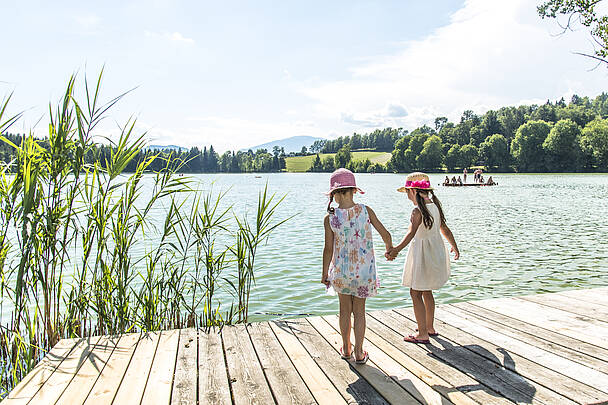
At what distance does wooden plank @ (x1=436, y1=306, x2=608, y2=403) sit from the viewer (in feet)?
9.41

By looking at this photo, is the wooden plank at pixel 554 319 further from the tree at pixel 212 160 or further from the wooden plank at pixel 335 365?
the tree at pixel 212 160

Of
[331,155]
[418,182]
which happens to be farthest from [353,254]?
[331,155]

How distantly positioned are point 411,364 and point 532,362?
2.93 feet

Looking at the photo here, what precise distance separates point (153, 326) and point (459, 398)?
3.07 metres

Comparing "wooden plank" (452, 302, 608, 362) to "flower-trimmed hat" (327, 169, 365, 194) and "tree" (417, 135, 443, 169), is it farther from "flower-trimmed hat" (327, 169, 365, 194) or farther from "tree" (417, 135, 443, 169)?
"tree" (417, 135, 443, 169)

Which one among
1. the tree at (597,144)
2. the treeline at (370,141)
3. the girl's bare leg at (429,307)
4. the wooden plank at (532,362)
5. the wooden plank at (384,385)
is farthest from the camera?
the treeline at (370,141)

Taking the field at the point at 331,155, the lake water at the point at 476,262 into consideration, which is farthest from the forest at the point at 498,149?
the lake water at the point at 476,262

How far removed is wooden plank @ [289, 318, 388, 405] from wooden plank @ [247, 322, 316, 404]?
0.71ft

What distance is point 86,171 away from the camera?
4215mm

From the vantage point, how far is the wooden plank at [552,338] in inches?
134

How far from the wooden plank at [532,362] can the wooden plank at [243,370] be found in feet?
5.67

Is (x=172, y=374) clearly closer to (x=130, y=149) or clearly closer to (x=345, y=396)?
(x=345, y=396)

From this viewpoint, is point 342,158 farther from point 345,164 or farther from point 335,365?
point 335,365

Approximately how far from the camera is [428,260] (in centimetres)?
380
